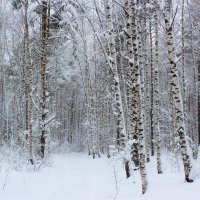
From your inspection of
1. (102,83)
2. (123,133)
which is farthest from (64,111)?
(123,133)

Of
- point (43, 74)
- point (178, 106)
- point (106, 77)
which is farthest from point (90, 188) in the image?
point (106, 77)

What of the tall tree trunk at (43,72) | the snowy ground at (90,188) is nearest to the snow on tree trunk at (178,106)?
the snowy ground at (90,188)

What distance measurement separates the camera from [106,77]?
28516 millimetres

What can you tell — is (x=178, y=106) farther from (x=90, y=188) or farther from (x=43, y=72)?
(x=43, y=72)

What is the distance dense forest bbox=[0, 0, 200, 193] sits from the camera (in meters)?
10.5

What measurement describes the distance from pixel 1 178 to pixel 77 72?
2952 centimetres

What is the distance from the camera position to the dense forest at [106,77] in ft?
34.5

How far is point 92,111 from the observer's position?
97.6ft

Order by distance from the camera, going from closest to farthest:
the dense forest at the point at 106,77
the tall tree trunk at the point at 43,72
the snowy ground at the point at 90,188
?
the snowy ground at the point at 90,188, the dense forest at the point at 106,77, the tall tree trunk at the point at 43,72

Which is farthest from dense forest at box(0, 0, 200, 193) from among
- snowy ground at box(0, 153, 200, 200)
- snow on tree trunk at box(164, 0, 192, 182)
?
snowy ground at box(0, 153, 200, 200)

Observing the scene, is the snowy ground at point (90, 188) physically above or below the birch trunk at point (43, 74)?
below

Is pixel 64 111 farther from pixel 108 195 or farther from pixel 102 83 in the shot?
pixel 108 195

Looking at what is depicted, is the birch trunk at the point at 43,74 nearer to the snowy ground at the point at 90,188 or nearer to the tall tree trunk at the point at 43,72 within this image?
the tall tree trunk at the point at 43,72

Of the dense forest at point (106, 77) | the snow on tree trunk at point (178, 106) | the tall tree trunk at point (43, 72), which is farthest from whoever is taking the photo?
the tall tree trunk at point (43, 72)
